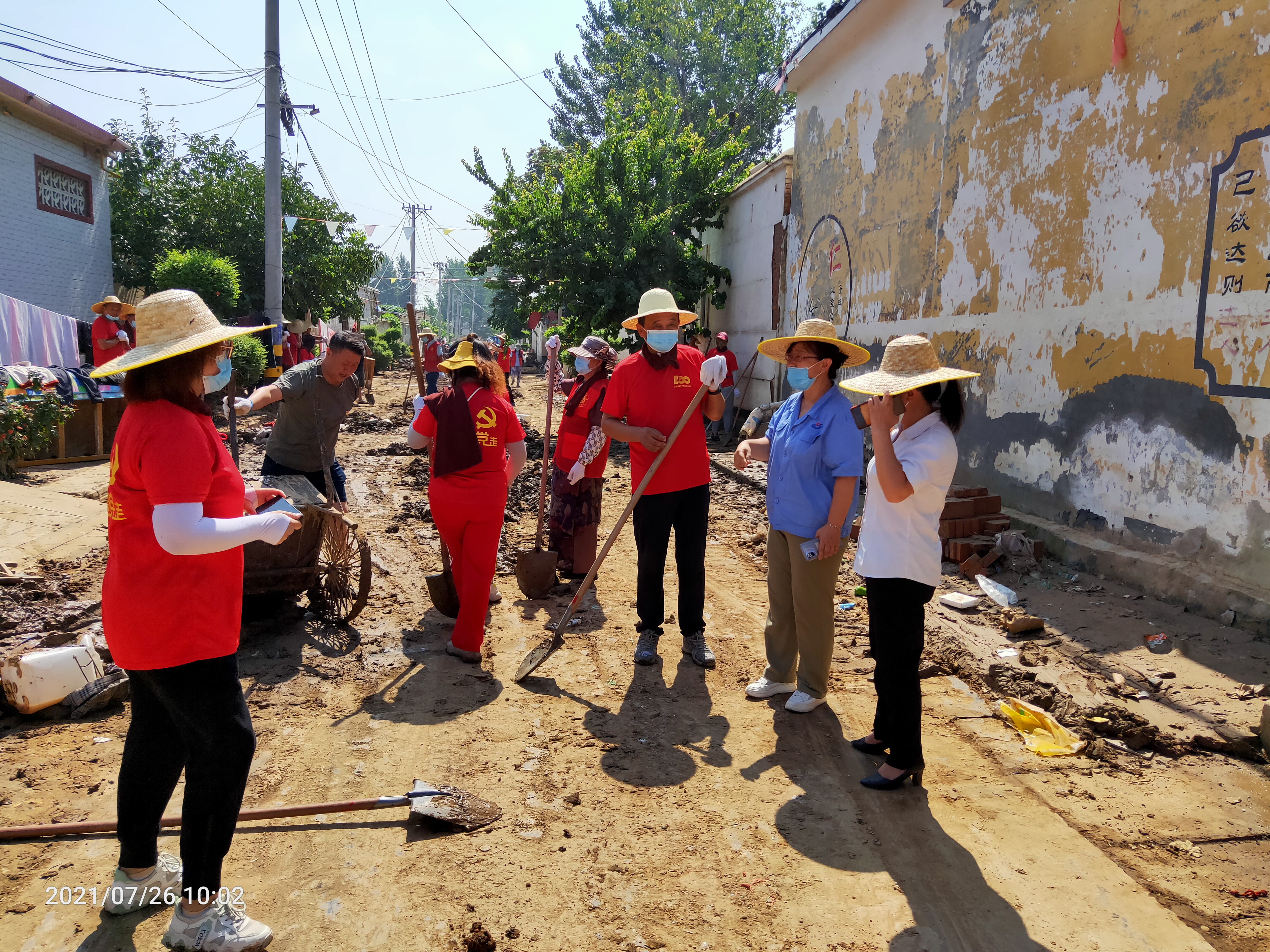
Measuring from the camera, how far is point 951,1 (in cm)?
938

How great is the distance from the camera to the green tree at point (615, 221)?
→ 57.7 ft

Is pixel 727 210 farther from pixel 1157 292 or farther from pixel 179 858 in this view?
pixel 179 858

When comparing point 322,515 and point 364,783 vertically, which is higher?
point 322,515

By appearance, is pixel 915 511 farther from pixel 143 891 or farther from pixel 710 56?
pixel 710 56

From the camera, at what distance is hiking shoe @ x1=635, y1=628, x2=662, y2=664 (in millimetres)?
5195

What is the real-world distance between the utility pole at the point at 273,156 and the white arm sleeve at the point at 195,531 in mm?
14259

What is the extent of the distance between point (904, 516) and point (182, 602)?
9.03 feet

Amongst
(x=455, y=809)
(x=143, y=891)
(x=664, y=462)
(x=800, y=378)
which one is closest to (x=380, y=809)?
(x=455, y=809)

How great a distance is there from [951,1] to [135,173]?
19135 mm

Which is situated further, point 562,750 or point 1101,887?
point 562,750

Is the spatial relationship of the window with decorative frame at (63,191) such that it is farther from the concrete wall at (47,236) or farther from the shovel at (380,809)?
the shovel at (380,809)

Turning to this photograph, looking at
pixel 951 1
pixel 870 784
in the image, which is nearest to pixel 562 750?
pixel 870 784

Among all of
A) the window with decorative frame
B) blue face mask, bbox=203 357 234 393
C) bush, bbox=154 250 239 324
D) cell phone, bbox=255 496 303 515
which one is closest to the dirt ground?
cell phone, bbox=255 496 303 515

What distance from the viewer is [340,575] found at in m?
5.75
